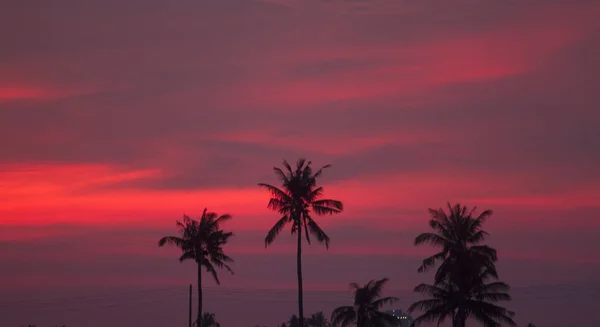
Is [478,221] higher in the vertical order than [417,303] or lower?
higher

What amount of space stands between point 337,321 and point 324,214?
1204 inches

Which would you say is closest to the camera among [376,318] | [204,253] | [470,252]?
[470,252]

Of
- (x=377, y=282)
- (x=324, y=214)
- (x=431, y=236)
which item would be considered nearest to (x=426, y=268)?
(x=431, y=236)

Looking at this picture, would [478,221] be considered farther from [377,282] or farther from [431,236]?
[377,282]

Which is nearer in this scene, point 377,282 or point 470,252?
point 470,252

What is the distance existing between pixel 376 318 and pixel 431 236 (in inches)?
1153

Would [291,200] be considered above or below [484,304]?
above

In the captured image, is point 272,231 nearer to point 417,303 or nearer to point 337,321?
point 417,303

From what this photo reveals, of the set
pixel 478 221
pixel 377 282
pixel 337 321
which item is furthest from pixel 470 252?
pixel 337 321

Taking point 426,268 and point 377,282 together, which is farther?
point 377,282

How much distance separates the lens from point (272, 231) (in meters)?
87.9

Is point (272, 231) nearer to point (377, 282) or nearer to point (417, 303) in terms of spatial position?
point (417, 303)

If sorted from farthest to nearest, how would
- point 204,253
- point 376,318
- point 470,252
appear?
1. point 376,318
2. point 204,253
3. point 470,252

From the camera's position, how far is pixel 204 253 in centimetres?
10462
